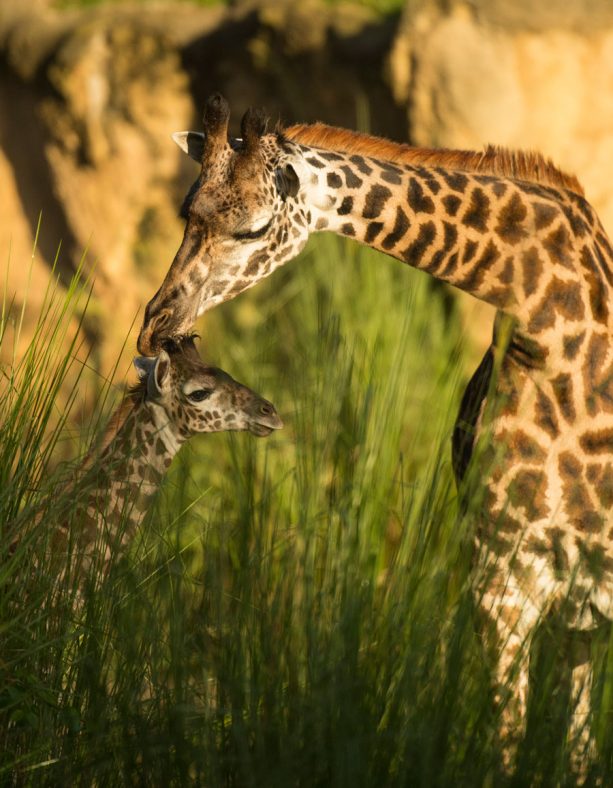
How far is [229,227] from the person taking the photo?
14.7 feet

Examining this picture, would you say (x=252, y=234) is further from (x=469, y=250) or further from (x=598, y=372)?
(x=598, y=372)

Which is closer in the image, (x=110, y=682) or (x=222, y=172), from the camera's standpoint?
(x=110, y=682)

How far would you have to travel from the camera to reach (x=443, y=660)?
403 centimetres

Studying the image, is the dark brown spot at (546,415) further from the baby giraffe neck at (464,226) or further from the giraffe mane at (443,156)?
the giraffe mane at (443,156)

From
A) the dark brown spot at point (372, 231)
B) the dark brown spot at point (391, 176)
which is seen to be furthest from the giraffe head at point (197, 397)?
the dark brown spot at point (391, 176)

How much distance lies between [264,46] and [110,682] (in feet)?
19.4

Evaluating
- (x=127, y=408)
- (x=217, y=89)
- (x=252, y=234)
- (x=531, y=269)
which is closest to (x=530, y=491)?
(x=531, y=269)

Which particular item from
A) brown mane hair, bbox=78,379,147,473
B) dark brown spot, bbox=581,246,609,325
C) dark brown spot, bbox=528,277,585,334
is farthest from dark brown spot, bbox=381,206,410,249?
brown mane hair, bbox=78,379,147,473

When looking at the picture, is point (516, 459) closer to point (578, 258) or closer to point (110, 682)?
point (578, 258)

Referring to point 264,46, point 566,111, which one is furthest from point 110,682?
point 264,46

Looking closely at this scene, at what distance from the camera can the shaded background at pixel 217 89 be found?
8.38 meters

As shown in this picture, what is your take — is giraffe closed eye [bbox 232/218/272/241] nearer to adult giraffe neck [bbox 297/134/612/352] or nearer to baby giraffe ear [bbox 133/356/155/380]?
adult giraffe neck [bbox 297/134/612/352]

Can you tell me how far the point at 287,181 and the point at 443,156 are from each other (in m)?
0.58

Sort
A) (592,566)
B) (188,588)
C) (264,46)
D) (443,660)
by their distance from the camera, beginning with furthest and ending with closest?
(264,46) < (188,588) < (443,660) < (592,566)
